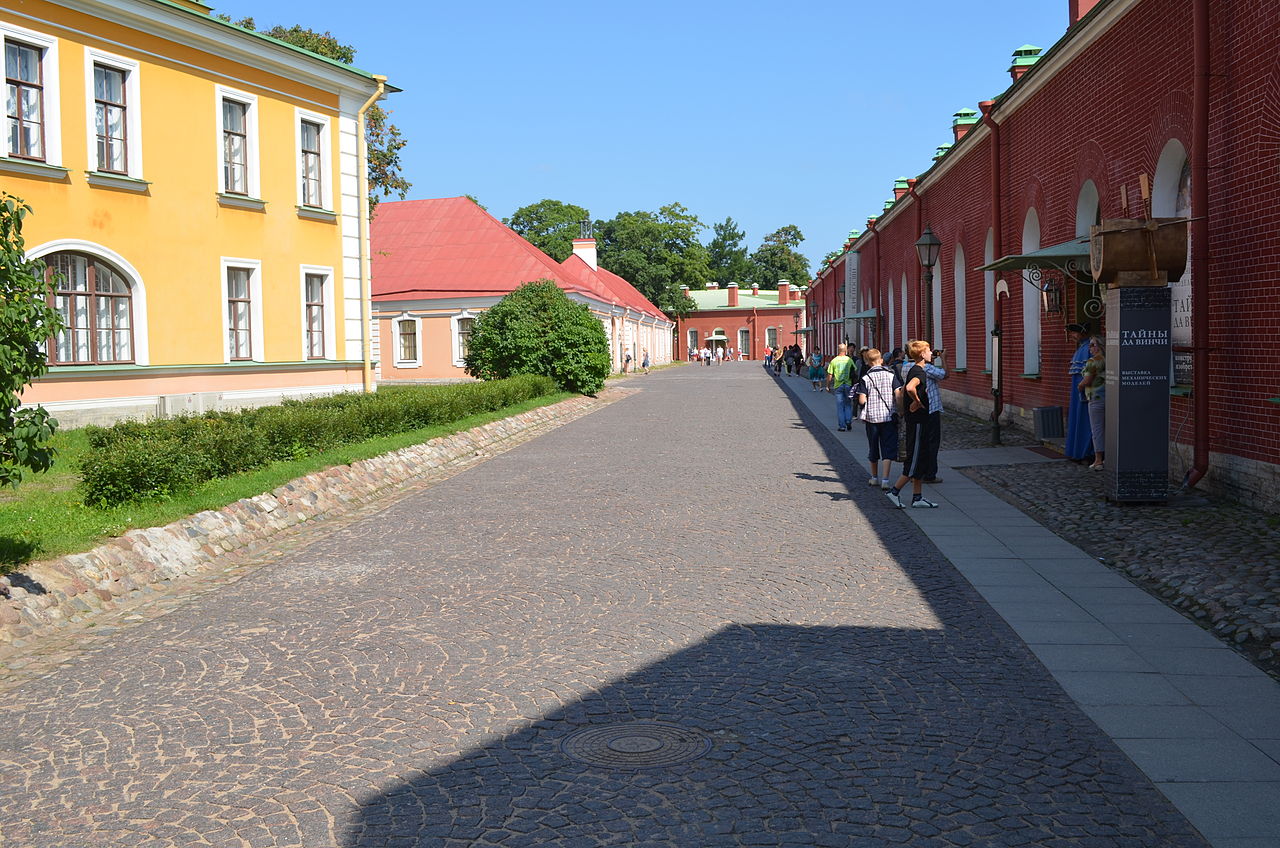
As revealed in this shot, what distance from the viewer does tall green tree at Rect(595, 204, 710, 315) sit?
94.1 m

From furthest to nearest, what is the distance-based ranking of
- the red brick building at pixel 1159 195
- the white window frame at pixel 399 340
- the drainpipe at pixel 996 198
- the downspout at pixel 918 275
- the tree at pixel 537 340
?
the white window frame at pixel 399 340 < the tree at pixel 537 340 < the downspout at pixel 918 275 < the drainpipe at pixel 996 198 < the red brick building at pixel 1159 195

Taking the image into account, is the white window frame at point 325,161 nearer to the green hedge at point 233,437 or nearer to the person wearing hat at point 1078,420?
the green hedge at point 233,437

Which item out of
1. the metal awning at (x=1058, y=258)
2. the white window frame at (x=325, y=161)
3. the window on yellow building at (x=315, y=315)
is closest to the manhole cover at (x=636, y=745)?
the metal awning at (x=1058, y=258)

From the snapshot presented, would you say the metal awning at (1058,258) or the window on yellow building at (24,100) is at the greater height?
the window on yellow building at (24,100)

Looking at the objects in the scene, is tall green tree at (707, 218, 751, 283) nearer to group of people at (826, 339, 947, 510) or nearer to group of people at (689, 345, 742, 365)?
group of people at (689, 345, 742, 365)

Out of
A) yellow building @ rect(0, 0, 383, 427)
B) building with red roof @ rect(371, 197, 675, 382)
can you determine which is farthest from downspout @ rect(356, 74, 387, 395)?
building with red roof @ rect(371, 197, 675, 382)

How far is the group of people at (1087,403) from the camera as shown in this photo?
13.0 meters

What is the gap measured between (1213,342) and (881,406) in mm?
3370

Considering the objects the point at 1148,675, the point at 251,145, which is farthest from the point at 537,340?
the point at 1148,675

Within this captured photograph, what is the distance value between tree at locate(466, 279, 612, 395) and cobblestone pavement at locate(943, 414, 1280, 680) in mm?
19142

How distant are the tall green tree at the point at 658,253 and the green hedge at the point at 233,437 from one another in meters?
73.9

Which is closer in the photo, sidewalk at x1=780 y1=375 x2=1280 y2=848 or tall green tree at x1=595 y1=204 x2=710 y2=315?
sidewalk at x1=780 y1=375 x2=1280 y2=848

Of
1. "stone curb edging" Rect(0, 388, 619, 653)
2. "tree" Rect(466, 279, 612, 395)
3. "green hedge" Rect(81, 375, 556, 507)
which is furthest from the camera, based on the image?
"tree" Rect(466, 279, 612, 395)

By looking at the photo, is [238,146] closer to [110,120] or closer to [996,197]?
[110,120]
